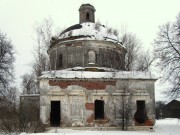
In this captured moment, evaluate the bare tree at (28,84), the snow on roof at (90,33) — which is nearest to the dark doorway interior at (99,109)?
the snow on roof at (90,33)

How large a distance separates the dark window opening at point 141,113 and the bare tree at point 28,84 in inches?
937

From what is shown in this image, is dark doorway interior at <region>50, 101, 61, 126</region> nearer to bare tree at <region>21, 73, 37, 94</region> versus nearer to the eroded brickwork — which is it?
the eroded brickwork

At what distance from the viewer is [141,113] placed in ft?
72.5

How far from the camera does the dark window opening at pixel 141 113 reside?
70.2 feet

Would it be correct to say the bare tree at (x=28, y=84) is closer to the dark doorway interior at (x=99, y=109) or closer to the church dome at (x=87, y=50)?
the church dome at (x=87, y=50)

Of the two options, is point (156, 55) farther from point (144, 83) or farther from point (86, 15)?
point (86, 15)

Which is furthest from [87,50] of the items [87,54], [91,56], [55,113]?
[55,113]

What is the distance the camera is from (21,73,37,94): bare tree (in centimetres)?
4486

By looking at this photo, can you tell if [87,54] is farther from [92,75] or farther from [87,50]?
[92,75]

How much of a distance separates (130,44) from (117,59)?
11977 mm

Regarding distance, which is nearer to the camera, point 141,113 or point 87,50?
point 141,113

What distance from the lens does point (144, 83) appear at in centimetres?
2152

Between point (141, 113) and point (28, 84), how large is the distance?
28.2m

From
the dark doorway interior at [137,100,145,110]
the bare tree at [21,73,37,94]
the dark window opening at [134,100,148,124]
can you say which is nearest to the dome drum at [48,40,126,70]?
the dark doorway interior at [137,100,145,110]
